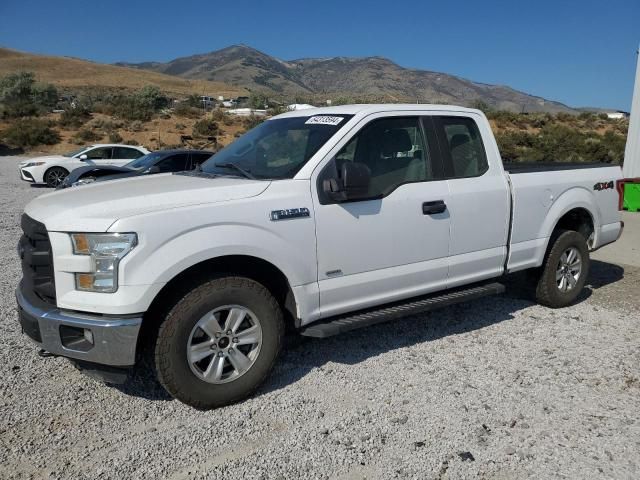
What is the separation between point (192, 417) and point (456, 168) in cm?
292

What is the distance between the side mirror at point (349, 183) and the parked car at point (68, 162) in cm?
1398

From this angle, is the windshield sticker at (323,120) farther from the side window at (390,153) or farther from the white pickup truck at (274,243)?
the side window at (390,153)

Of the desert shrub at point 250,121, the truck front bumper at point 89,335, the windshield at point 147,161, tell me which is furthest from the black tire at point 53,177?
the desert shrub at point 250,121

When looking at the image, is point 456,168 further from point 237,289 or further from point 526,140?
point 526,140

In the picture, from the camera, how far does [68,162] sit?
57.1 feet

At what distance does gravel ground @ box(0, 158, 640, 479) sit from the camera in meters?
3.01

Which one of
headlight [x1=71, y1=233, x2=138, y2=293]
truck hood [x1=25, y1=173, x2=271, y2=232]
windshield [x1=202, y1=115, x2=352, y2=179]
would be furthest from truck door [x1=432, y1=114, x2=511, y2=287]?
headlight [x1=71, y1=233, x2=138, y2=293]

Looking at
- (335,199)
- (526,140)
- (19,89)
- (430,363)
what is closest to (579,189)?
(430,363)

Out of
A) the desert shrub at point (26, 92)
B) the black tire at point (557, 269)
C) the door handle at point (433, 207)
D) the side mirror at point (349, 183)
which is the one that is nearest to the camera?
the side mirror at point (349, 183)

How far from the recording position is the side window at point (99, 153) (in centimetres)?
1792

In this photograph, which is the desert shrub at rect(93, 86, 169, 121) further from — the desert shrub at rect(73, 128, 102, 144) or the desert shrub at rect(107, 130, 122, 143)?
the desert shrub at rect(73, 128, 102, 144)

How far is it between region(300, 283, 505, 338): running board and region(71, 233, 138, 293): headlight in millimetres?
1365

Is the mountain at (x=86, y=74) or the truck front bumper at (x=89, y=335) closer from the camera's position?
the truck front bumper at (x=89, y=335)

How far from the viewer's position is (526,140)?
2847cm
